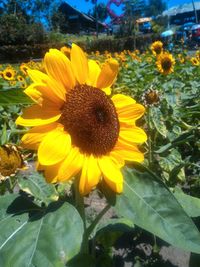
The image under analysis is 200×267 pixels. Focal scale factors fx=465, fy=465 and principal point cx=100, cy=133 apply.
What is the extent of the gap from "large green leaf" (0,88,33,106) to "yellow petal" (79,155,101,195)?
0.18 meters

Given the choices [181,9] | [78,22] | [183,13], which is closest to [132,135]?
[78,22]

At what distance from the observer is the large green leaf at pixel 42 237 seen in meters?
0.90

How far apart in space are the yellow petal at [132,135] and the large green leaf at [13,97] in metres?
0.25

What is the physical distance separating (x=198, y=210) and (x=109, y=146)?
38 centimetres

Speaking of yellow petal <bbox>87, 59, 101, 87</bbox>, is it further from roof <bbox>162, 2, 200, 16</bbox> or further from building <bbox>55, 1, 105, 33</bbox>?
roof <bbox>162, 2, 200, 16</bbox>

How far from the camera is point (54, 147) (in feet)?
3.05

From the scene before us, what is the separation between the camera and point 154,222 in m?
0.95

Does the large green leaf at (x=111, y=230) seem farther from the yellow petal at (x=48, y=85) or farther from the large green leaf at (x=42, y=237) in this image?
the yellow petal at (x=48, y=85)

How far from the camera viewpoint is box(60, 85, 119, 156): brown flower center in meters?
0.99

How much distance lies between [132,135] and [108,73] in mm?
156

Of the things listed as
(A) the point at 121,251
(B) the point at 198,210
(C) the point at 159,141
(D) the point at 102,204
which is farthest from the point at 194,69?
(B) the point at 198,210

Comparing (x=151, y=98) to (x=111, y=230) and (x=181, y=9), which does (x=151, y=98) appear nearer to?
(x=111, y=230)

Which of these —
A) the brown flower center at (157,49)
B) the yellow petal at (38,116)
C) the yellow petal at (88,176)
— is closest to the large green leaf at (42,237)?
the yellow petal at (88,176)

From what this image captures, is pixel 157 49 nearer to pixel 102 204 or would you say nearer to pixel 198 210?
pixel 102 204
